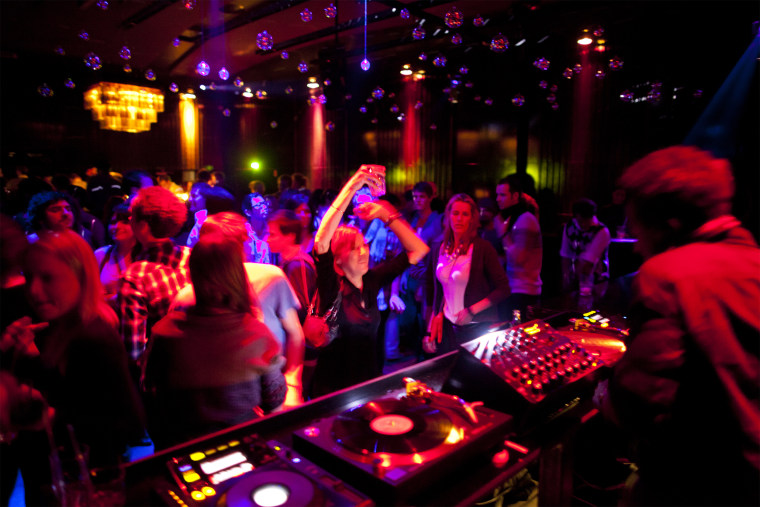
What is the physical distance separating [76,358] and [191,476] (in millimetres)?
583

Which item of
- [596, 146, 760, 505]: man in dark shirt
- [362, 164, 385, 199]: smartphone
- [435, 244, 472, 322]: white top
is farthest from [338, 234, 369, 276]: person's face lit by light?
[596, 146, 760, 505]: man in dark shirt

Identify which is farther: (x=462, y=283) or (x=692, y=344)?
(x=462, y=283)

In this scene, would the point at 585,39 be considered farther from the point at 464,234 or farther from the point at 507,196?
the point at 464,234

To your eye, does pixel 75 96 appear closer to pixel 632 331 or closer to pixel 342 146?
pixel 342 146

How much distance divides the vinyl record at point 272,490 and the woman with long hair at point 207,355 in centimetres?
43

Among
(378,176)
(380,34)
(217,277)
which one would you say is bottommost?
(217,277)

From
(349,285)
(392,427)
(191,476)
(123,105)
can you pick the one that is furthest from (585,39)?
(123,105)

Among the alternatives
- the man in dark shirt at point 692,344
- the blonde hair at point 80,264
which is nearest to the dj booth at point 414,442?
the man in dark shirt at point 692,344

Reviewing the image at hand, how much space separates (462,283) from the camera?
288cm

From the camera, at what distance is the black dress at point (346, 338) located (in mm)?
2371

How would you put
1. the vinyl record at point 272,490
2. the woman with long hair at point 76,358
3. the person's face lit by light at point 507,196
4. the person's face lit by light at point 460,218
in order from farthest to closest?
the person's face lit by light at point 507,196 < the person's face lit by light at point 460,218 < the woman with long hair at point 76,358 < the vinyl record at point 272,490

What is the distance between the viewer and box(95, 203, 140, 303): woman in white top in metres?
2.88

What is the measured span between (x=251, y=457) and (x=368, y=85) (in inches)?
419

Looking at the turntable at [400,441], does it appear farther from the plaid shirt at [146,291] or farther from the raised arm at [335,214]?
the raised arm at [335,214]
